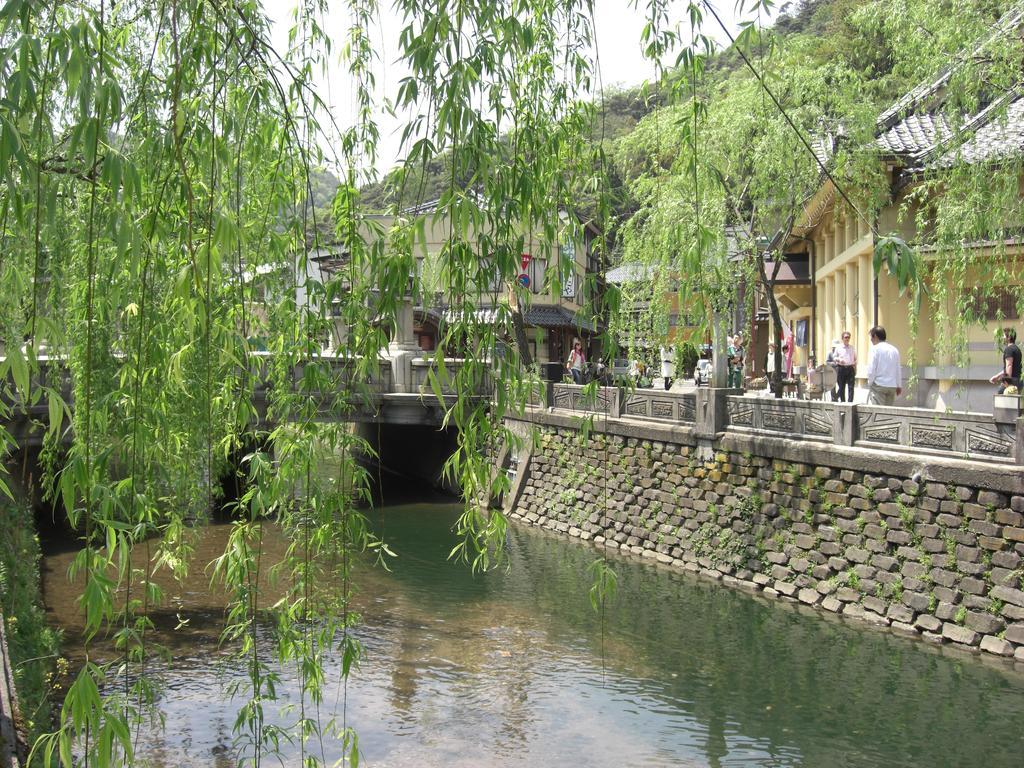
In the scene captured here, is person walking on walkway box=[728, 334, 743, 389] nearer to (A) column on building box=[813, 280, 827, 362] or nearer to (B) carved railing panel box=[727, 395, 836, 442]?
(A) column on building box=[813, 280, 827, 362]

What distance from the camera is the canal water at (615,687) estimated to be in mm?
8352

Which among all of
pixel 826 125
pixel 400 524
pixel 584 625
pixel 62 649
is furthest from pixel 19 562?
pixel 826 125

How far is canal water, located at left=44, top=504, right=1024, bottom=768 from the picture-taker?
835 cm

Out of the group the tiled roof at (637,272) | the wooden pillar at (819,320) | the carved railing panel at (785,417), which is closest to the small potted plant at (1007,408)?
the carved railing panel at (785,417)

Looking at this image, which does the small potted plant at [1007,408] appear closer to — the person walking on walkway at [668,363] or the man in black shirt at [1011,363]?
the man in black shirt at [1011,363]

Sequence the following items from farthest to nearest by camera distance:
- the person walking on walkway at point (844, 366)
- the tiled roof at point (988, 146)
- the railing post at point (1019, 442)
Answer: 1. the person walking on walkway at point (844, 366)
2. the tiled roof at point (988, 146)
3. the railing post at point (1019, 442)

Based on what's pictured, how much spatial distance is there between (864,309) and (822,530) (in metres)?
7.19

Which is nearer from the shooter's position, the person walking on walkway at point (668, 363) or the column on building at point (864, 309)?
the person walking on walkway at point (668, 363)

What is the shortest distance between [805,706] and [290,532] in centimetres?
691

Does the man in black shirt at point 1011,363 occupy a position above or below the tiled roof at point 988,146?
below

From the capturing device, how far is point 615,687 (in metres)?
9.91

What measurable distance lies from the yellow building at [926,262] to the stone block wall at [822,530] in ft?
5.03

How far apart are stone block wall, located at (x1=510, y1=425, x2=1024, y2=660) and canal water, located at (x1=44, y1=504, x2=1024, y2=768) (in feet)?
→ 1.71

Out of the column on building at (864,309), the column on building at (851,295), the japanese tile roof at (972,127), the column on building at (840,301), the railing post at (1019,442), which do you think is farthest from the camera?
the column on building at (840,301)
